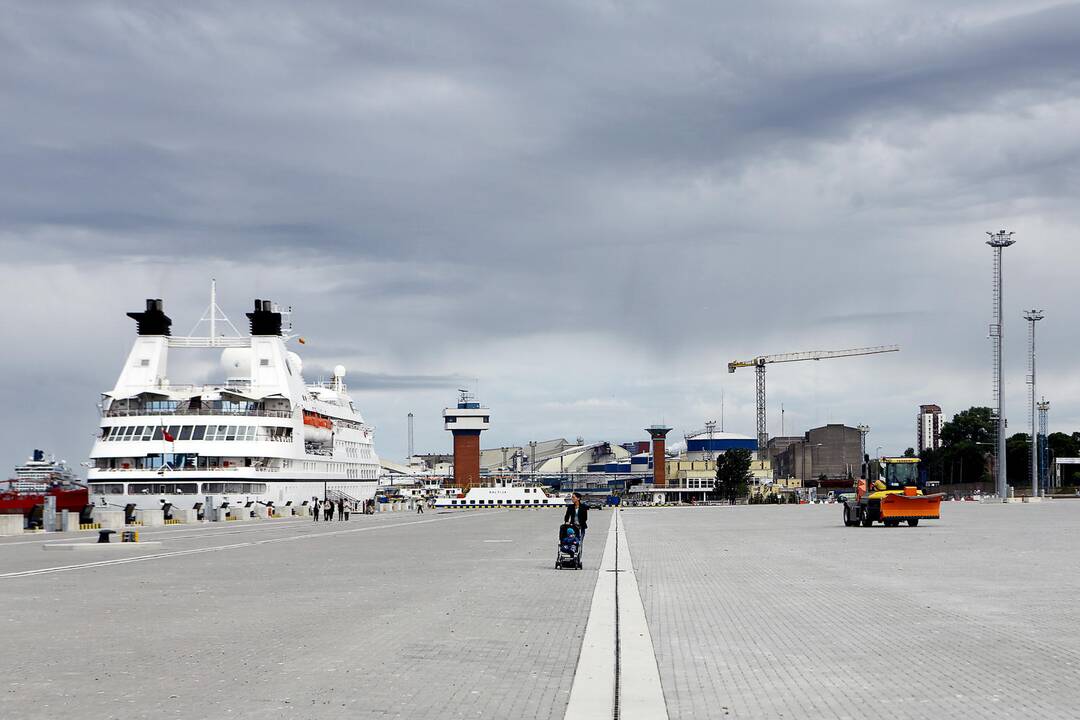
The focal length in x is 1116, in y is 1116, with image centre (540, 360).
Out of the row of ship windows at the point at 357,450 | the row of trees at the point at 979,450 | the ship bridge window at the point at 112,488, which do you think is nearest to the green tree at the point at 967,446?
the row of trees at the point at 979,450

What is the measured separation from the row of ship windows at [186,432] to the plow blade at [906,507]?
5664 centimetres

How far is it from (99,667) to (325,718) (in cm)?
332

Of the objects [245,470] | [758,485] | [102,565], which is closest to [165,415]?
[245,470]

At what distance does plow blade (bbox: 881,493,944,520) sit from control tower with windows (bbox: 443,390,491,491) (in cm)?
13739

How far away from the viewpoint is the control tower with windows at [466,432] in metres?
177

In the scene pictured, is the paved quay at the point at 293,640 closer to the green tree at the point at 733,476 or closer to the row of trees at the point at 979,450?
the green tree at the point at 733,476

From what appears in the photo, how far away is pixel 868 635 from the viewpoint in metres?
11.8

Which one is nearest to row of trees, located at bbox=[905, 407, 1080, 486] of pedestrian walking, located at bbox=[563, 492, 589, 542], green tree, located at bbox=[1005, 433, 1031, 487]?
green tree, located at bbox=[1005, 433, 1031, 487]

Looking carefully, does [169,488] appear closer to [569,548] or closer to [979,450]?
[569,548]

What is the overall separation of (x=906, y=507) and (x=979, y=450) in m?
144

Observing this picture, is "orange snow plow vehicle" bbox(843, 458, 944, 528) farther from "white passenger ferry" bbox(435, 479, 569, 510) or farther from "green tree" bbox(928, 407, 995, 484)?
"green tree" bbox(928, 407, 995, 484)

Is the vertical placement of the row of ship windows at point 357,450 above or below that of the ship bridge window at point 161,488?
above

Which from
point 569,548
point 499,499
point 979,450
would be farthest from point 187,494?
point 979,450

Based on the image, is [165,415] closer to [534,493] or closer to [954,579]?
[534,493]
